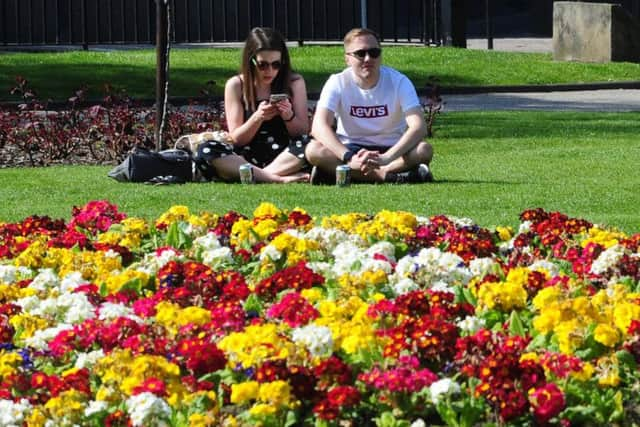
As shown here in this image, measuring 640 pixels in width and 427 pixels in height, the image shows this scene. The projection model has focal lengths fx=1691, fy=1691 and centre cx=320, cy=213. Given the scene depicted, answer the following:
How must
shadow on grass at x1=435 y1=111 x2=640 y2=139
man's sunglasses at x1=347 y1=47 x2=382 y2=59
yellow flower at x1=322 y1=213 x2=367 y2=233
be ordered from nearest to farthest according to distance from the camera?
yellow flower at x1=322 y1=213 x2=367 y2=233 → man's sunglasses at x1=347 y1=47 x2=382 y2=59 → shadow on grass at x1=435 y1=111 x2=640 y2=139

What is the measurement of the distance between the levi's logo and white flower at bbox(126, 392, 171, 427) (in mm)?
6180

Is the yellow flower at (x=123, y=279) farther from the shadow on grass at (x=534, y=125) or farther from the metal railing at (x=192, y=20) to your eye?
the metal railing at (x=192, y=20)

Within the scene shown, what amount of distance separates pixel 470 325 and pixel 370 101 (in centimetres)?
532

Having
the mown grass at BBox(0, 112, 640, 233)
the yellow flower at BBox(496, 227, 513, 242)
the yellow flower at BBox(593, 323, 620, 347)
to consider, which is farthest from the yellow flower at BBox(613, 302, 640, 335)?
the mown grass at BBox(0, 112, 640, 233)

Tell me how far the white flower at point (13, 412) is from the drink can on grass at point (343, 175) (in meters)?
5.85

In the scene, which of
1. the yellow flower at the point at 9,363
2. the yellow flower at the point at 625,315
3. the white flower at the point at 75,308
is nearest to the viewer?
the yellow flower at the point at 9,363

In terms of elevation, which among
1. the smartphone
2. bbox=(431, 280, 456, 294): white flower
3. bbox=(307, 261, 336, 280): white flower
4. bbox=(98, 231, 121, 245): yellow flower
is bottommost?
bbox=(431, 280, 456, 294): white flower

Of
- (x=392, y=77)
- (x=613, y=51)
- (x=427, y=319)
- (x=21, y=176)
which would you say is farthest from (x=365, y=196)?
(x=613, y=51)

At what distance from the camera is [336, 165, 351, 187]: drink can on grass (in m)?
10.1

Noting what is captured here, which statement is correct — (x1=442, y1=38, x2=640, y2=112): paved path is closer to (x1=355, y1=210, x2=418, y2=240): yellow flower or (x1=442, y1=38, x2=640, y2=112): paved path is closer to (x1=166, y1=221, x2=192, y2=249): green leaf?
(x1=355, y1=210, x2=418, y2=240): yellow flower

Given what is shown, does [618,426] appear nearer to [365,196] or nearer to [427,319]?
[427,319]

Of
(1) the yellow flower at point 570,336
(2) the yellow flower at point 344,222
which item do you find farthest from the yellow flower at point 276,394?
(2) the yellow flower at point 344,222

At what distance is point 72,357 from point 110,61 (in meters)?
17.5

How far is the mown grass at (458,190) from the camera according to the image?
9156mm
